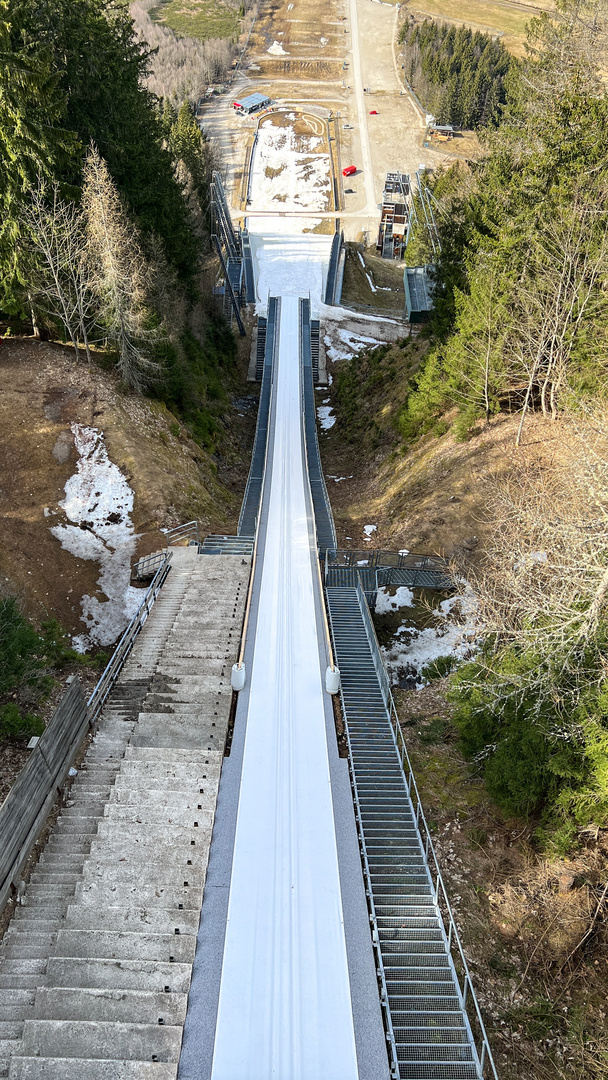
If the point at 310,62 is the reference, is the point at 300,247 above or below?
below

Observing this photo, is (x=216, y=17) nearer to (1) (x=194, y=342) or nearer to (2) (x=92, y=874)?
(1) (x=194, y=342)

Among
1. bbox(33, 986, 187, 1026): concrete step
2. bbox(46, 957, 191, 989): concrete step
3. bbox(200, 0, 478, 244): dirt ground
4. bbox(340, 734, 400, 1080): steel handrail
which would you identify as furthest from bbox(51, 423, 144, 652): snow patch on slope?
bbox(200, 0, 478, 244): dirt ground

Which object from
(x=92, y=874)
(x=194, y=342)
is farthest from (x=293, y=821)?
(x=194, y=342)

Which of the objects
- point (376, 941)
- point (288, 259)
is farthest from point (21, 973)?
point (288, 259)

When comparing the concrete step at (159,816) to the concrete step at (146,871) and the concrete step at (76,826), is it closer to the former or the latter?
the concrete step at (76,826)

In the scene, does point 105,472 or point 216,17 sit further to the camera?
point 216,17

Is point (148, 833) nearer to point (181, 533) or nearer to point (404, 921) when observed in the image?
point (404, 921)
